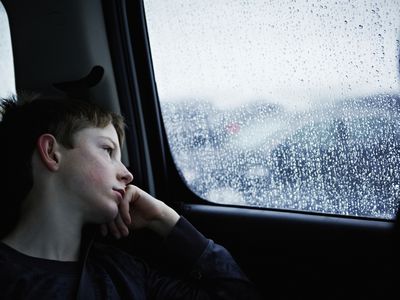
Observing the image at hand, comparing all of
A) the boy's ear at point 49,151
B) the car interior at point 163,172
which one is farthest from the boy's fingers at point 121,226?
the boy's ear at point 49,151

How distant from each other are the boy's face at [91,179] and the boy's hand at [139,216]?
84 millimetres

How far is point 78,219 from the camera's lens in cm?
124

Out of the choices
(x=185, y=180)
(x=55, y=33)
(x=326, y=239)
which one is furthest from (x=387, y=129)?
(x=55, y=33)

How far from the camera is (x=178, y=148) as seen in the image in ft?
5.75

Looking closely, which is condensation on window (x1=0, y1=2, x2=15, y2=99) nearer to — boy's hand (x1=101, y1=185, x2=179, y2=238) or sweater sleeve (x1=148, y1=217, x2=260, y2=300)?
boy's hand (x1=101, y1=185, x2=179, y2=238)

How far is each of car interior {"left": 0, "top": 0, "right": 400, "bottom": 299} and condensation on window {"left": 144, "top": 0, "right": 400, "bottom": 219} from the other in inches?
0.7

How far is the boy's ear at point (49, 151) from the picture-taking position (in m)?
1.23

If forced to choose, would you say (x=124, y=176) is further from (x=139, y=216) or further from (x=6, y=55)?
(x=6, y=55)

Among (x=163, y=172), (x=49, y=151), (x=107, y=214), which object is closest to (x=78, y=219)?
(x=107, y=214)

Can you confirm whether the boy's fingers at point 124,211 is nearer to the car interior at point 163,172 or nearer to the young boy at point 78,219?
the young boy at point 78,219

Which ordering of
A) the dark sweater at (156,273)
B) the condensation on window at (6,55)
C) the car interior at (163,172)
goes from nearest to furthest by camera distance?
the dark sweater at (156,273) → the car interior at (163,172) → the condensation on window at (6,55)

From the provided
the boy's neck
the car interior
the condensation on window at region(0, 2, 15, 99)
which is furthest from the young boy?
the condensation on window at region(0, 2, 15, 99)

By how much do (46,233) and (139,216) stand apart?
11.3 inches

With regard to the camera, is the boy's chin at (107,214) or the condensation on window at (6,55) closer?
the boy's chin at (107,214)
